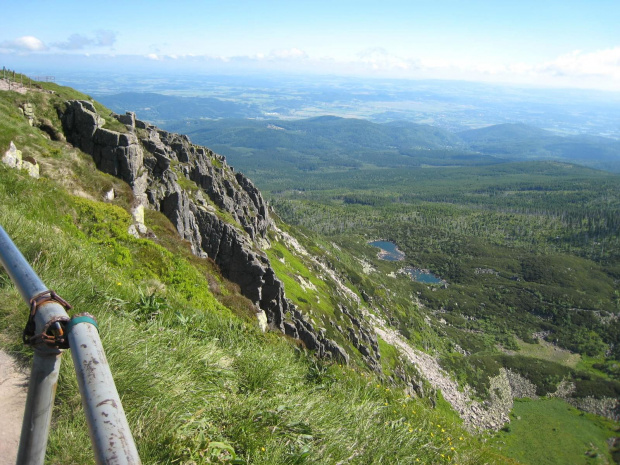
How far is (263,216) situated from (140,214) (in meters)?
66.1

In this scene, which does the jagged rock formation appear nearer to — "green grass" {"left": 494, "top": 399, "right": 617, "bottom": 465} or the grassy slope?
the grassy slope

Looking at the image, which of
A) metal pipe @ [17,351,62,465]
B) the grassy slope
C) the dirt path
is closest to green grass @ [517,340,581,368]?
the grassy slope

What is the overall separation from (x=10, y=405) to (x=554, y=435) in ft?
494

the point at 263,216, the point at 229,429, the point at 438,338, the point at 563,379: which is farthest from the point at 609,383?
the point at 229,429

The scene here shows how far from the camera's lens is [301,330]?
173ft

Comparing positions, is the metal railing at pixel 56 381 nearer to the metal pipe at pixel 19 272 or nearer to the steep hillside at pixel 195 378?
the metal pipe at pixel 19 272

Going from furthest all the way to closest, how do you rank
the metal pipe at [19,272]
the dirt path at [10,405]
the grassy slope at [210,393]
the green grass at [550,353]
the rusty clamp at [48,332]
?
the green grass at [550,353], the grassy slope at [210,393], the dirt path at [10,405], the metal pipe at [19,272], the rusty clamp at [48,332]

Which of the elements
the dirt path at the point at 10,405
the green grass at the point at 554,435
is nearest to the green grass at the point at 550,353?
the green grass at the point at 554,435

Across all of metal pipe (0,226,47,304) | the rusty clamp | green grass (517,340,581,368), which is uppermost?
metal pipe (0,226,47,304)

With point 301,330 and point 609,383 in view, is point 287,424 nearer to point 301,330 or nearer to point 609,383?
point 301,330

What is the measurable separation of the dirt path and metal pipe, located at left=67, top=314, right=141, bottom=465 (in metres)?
2.62

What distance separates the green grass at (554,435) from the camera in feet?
355

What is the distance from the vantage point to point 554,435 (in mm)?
117375

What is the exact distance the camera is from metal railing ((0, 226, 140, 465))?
2279 millimetres
